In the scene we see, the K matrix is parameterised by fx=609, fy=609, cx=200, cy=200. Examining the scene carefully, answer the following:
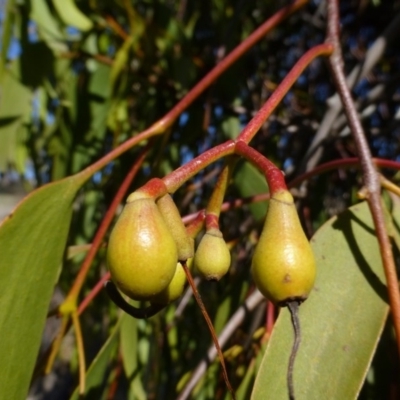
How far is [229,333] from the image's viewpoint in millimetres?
1017

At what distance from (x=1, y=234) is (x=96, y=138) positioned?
3.13 ft

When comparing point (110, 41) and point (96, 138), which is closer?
point (96, 138)

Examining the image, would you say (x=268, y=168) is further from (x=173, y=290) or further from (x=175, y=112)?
(x=175, y=112)

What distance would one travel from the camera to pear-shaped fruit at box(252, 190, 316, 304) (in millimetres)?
463

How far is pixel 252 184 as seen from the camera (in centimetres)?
122

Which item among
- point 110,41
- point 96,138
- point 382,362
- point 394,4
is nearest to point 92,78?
point 96,138

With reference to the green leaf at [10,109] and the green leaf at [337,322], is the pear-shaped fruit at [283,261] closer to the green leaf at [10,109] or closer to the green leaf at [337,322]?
the green leaf at [337,322]

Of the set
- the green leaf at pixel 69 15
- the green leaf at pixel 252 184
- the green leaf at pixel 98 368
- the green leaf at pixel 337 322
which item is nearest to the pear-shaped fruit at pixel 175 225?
the green leaf at pixel 337 322

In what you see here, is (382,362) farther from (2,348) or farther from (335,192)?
(335,192)

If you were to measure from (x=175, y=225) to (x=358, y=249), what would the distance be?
0.37 m

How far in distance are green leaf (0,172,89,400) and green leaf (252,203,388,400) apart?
1.05 ft

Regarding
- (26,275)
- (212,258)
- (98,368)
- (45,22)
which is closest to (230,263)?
(212,258)

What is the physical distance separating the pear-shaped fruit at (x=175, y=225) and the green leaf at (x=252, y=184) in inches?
27.4

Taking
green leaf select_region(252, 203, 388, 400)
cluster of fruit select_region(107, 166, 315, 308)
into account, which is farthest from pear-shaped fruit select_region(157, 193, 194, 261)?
green leaf select_region(252, 203, 388, 400)
